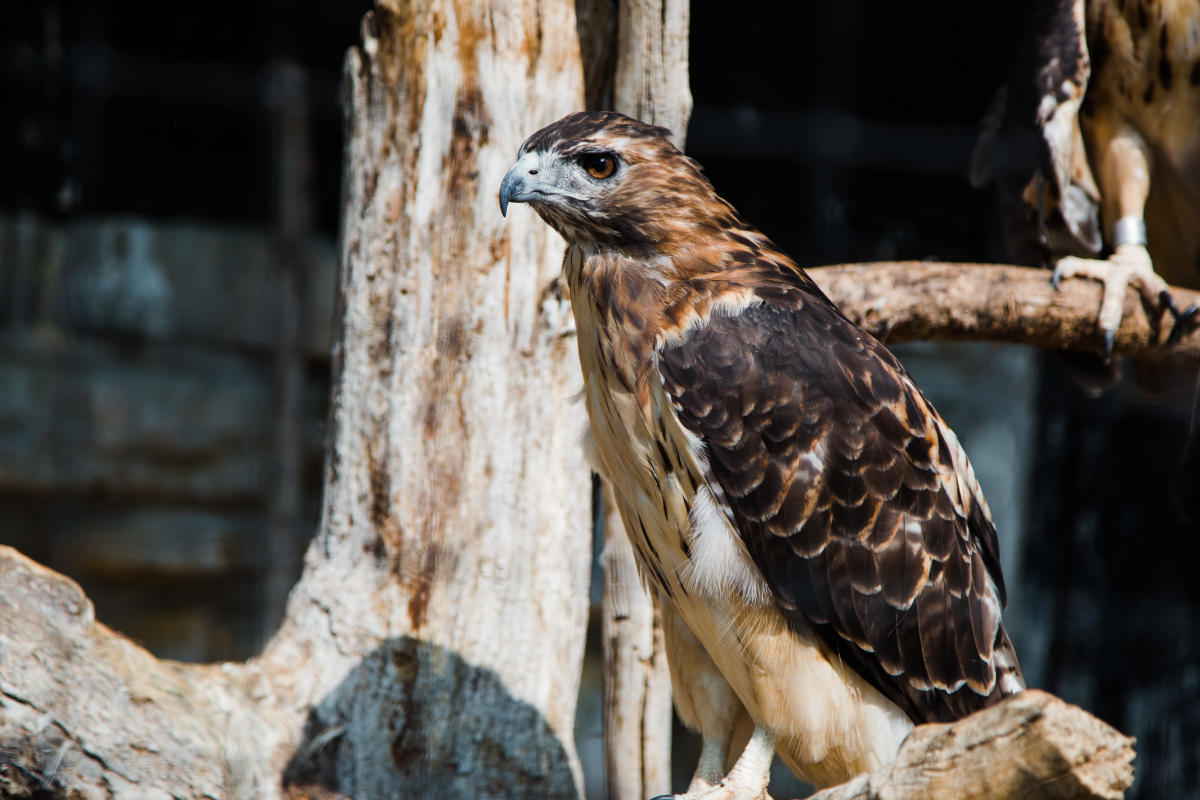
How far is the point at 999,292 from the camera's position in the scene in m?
2.65

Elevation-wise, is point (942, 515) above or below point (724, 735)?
above

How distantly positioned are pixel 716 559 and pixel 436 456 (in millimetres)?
580

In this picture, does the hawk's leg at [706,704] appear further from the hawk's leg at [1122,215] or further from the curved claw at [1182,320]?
the curved claw at [1182,320]

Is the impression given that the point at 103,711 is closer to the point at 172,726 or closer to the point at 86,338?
the point at 172,726

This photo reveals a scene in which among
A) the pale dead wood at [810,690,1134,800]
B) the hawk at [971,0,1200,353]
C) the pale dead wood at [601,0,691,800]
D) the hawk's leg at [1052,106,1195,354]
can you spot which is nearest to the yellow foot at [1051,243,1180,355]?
the hawk's leg at [1052,106,1195,354]

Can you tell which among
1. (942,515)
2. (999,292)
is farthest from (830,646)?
(999,292)

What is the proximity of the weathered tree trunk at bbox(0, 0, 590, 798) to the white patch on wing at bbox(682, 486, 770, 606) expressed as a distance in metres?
0.41

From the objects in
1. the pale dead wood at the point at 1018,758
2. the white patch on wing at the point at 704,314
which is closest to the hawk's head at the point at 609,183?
the white patch on wing at the point at 704,314

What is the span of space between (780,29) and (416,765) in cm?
304

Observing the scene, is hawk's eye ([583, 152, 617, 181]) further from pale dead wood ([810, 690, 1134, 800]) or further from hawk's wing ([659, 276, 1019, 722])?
pale dead wood ([810, 690, 1134, 800])

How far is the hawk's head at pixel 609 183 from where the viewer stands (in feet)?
6.84

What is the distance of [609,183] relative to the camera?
214 cm

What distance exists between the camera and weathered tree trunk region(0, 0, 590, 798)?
228 centimetres

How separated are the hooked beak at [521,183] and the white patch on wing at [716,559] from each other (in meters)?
0.57
